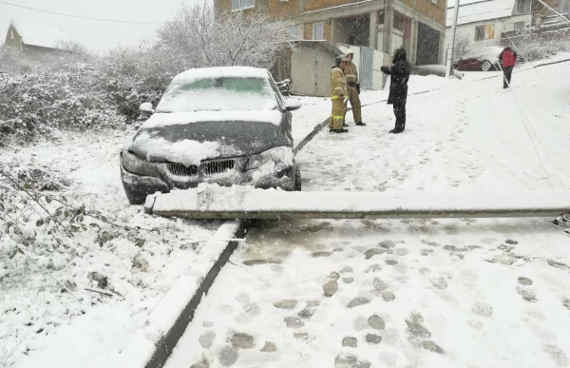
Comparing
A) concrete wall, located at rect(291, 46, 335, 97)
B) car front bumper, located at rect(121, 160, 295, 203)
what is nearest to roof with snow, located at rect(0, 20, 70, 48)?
concrete wall, located at rect(291, 46, 335, 97)

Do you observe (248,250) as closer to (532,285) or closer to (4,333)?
(4,333)

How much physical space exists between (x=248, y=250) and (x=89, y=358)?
174 centimetres

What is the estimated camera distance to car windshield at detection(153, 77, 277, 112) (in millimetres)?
5223

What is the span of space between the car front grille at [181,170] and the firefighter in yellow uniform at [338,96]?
5.73 m

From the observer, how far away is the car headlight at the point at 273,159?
4.23 m

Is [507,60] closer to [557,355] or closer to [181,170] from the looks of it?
[181,170]

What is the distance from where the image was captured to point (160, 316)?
2355mm

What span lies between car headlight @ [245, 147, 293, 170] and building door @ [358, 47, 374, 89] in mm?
15271

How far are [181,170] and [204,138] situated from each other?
0.40 m

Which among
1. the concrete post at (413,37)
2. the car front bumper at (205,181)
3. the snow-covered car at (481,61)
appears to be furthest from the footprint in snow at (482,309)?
the snow-covered car at (481,61)

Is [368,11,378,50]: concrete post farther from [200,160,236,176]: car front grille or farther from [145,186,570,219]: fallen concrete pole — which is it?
[200,160,236,176]: car front grille

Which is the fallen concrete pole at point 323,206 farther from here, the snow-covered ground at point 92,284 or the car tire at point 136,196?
the car tire at point 136,196

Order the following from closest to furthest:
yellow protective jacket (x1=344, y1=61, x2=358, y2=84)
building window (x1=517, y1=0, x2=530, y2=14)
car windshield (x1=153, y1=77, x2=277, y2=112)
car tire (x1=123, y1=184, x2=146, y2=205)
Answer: car tire (x1=123, y1=184, x2=146, y2=205), car windshield (x1=153, y1=77, x2=277, y2=112), yellow protective jacket (x1=344, y1=61, x2=358, y2=84), building window (x1=517, y1=0, x2=530, y2=14)

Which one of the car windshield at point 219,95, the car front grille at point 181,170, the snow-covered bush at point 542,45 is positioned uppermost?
the snow-covered bush at point 542,45
